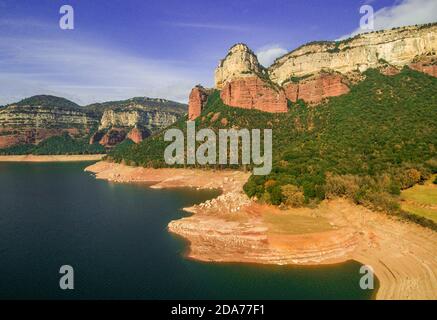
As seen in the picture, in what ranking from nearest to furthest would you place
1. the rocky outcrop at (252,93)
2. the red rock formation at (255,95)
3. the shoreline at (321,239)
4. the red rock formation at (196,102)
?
1. the shoreline at (321,239)
2. the red rock formation at (255,95)
3. the rocky outcrop at (252,93)
4. the red rock formation at (196,102)

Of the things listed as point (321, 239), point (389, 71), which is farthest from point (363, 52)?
point (321, 239)

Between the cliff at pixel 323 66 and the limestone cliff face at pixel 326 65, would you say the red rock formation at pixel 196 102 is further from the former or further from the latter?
the limestone cliff face at pixel 326 65

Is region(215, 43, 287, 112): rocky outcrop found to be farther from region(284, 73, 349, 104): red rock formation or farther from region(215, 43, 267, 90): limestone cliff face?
region(284, 73, 349, 104): red rock formation

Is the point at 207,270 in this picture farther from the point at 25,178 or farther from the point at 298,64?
the point at 298,64

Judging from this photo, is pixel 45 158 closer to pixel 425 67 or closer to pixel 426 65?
pixel 425 67

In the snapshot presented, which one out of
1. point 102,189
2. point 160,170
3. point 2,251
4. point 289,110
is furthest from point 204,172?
point 2,251

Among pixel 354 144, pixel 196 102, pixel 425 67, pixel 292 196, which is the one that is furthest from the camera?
pixel 196 102

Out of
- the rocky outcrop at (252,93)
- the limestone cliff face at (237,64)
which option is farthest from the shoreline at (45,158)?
the rocky outcrop at (252,93)

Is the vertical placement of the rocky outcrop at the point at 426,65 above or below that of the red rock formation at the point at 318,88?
above
